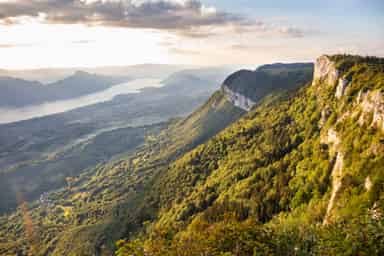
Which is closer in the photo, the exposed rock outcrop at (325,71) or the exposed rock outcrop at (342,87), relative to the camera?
the exposed rock outcrop at (342,87)

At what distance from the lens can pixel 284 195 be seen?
85.9 meters

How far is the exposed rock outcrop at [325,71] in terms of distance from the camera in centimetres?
11919

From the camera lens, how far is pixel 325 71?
13700cm

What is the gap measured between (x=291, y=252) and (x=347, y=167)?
30107mm

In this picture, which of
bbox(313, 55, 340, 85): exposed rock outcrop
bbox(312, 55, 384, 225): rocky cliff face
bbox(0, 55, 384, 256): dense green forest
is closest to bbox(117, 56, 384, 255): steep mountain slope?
bbox(0, 55, 384, 256): dense green forest

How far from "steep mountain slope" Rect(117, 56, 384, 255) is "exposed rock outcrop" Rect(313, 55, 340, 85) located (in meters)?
0.57

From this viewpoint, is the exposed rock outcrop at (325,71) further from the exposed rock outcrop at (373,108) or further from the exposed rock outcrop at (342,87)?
the exposed rock outcrop at (373,108)

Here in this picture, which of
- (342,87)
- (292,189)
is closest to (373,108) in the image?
(292,189)

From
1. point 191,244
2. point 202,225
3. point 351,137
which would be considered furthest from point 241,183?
point 191,244

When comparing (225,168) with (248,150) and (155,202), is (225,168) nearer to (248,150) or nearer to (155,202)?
(248,150)

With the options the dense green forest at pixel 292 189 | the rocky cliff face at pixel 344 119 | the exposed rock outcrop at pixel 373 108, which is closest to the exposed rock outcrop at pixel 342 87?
the rocky cliff face at pixel 344 119

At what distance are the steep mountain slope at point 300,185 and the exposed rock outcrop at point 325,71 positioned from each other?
573 millimetres

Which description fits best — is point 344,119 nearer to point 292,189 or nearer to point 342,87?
point 342,87

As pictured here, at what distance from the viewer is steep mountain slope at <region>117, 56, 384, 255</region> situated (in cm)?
4050
